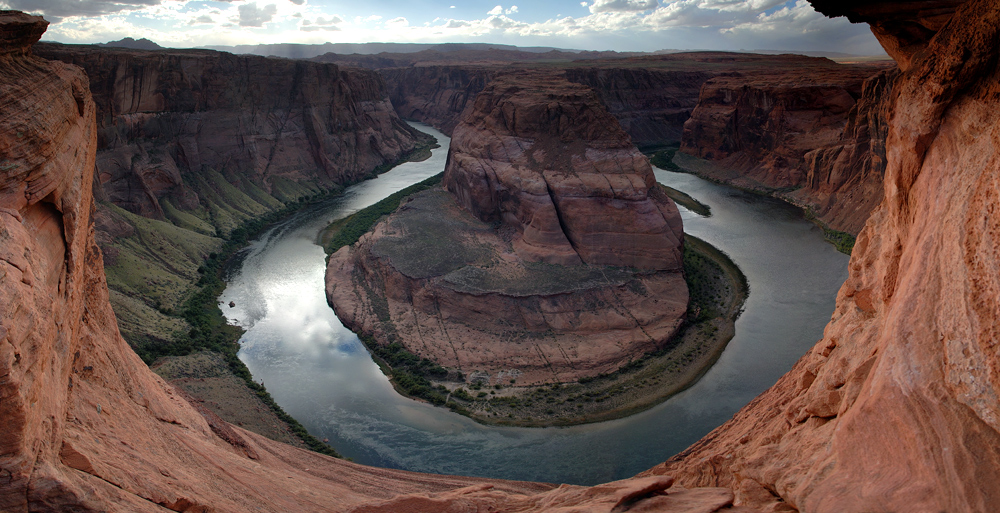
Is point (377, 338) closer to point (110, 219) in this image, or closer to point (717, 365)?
point (717, 365)

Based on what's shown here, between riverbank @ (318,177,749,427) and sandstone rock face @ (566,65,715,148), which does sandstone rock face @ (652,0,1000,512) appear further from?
sandstone rock face @ (566,65,715,148)

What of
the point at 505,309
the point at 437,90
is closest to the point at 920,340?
the point at 505,309

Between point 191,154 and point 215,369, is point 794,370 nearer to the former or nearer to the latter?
point 215,369

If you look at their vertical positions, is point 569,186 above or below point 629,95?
below

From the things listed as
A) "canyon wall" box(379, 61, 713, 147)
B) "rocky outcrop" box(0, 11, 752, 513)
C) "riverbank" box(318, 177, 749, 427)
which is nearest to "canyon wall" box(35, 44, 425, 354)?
"riverbank" box(318, 177, 749, 427)

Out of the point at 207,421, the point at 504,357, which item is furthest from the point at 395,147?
the point at 207,421

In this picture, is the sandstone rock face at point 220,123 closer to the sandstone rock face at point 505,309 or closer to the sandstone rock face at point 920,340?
the sandstone rock face at point 505,309
